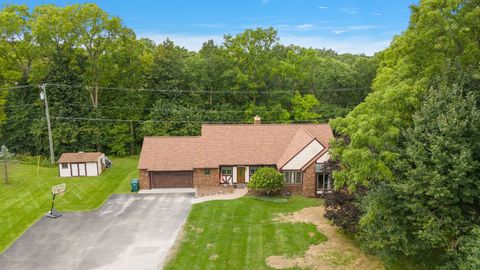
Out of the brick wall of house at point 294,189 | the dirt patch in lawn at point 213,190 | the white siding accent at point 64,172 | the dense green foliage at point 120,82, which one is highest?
the dense green foliage at point 120,82

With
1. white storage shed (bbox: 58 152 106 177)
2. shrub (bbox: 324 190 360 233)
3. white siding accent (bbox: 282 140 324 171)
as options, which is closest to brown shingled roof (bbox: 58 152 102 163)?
white storage shed (bbox: 58 152 106 177)

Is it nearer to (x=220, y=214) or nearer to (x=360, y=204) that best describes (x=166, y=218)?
(x=220, y=214)

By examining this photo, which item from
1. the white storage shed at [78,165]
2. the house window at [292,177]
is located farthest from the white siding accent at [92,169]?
the house window at [292,177]

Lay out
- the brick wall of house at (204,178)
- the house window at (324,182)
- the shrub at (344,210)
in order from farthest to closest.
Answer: the brick wall of house at (204,178) → the house window at (324,182) → the shrub at (344,210)

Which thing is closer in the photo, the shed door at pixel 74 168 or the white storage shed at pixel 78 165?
the white storage shed at pixel 78 165

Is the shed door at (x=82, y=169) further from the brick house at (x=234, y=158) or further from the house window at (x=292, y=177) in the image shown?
→ the house window at (x=292, y=177)

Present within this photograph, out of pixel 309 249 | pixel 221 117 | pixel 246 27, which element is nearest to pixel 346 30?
pixel 246 27

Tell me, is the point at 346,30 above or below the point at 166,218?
above

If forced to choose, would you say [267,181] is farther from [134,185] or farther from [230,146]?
[134,185]
